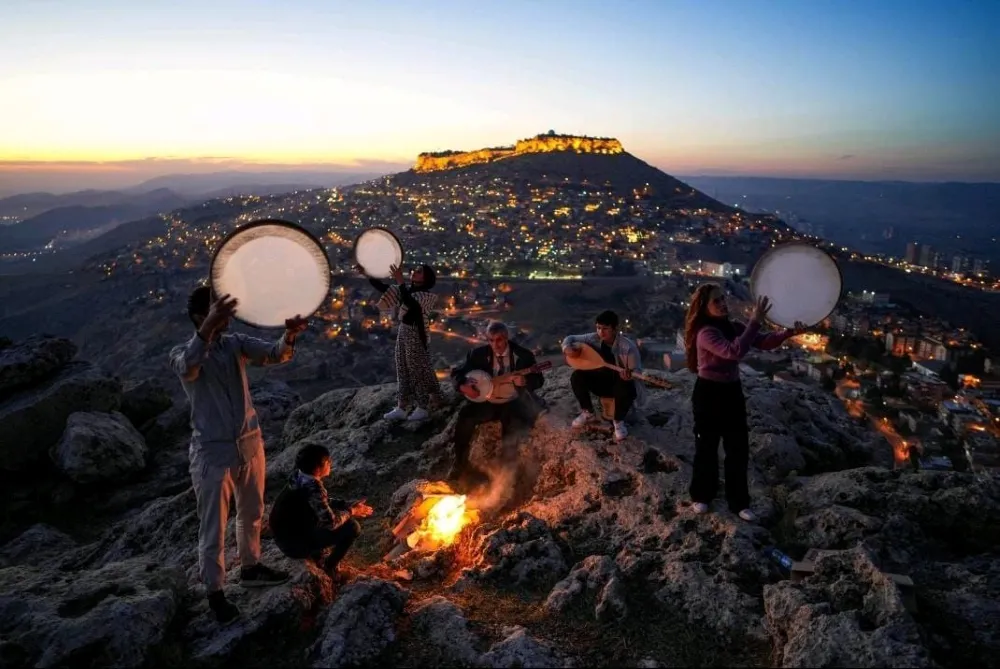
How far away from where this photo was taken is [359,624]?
3.86 metres

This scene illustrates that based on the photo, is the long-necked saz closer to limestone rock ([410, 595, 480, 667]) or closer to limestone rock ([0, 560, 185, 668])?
limestone rock ([410, 595, 480, 667])

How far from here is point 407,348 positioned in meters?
8.12

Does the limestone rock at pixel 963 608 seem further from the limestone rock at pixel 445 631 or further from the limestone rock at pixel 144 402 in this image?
the limestone rock at pixel 144 402

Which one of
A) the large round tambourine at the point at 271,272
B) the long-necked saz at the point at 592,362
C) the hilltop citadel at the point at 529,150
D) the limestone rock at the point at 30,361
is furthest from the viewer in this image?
the hilltop citadel at the point at 529,150

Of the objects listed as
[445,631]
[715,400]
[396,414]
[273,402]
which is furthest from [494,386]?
[273,402]

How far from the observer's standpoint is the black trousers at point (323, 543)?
14.3 feet

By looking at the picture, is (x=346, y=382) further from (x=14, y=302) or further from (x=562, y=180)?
(x=562, y=180)

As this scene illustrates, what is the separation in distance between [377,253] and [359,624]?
18.0 feet

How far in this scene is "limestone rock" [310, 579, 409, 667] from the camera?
3648 mm

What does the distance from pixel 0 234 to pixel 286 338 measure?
228764mm

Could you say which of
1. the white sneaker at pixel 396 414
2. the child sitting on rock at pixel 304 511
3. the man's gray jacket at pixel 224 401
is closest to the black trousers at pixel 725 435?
the child sitting on rock at pixel 304 511

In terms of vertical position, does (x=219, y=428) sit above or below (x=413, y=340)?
above

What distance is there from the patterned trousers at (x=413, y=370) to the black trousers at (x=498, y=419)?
1570 millimetres

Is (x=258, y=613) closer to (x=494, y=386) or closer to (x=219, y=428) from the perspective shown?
(x=219, y=428)
